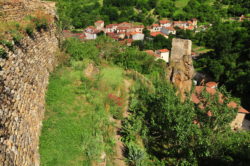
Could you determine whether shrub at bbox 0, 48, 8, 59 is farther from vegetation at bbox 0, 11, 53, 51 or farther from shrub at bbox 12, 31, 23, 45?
shrub at bbox 12, 31, 23, 45

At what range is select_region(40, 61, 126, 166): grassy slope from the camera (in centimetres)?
557

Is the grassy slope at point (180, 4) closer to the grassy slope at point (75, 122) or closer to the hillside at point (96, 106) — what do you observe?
the hillside at point (96, 106)

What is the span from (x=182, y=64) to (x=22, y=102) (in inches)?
446

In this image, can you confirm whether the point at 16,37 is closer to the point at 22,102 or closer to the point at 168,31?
the point at 22,102

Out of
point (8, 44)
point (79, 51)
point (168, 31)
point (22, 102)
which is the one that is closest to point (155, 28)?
point (168, 31)

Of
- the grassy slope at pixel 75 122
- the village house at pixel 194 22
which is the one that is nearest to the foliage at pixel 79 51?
the grassy slope at pixel 75 122

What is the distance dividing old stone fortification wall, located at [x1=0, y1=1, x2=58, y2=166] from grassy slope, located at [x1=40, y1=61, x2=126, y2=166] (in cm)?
35

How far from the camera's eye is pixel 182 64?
14617mm

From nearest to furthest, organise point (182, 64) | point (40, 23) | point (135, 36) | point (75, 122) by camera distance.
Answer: point (75, 122) < point (40, 23) < point (182, 64) < point (135, 36)

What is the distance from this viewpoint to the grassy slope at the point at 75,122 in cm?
557

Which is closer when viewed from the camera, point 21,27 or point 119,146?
point 21,27

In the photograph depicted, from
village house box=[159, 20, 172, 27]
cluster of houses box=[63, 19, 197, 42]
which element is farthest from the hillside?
→ village house box=[159, 20, 172, 27]

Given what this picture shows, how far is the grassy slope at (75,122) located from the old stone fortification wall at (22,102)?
35 centimetres

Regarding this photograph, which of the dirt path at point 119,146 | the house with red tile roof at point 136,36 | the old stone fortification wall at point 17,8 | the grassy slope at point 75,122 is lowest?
the house with red tile roof at point 136,36
